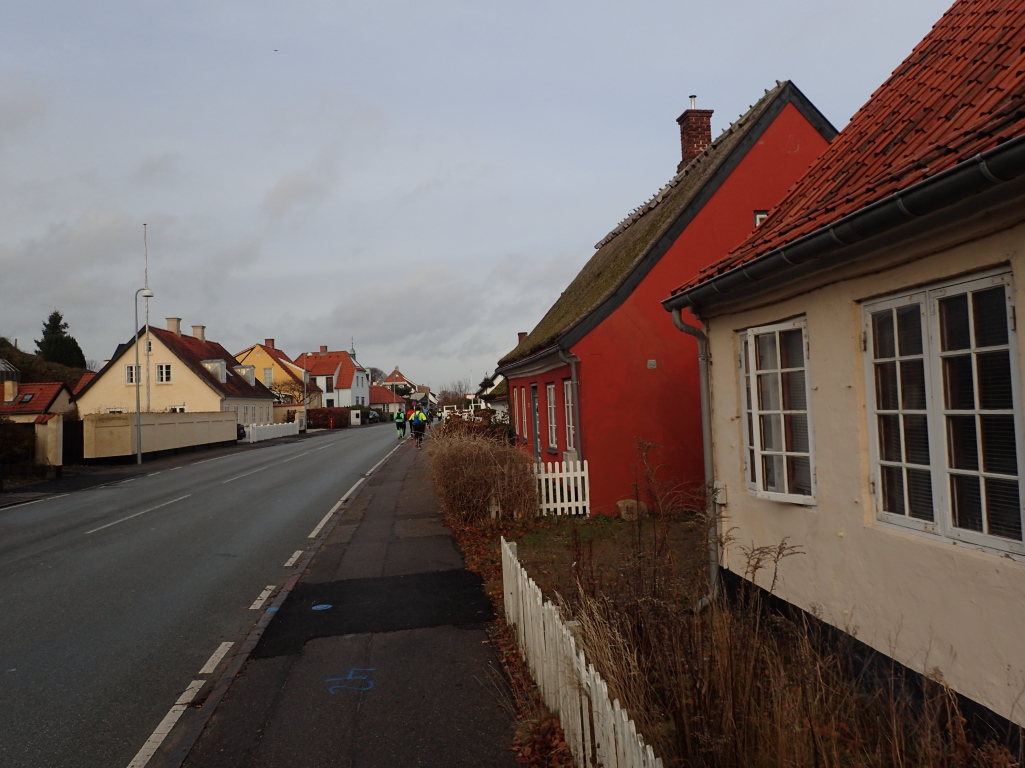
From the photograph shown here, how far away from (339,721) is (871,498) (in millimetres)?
3881

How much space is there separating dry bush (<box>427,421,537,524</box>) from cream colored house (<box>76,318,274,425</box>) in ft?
122

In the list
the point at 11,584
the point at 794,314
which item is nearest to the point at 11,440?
the point at 11,584

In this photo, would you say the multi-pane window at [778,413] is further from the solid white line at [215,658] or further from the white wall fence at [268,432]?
the white wall fence at [268,432]

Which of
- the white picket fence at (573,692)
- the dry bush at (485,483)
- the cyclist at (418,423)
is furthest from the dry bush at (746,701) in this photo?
the cyclist at (418,423)

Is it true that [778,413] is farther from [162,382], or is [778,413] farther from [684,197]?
[162,382]

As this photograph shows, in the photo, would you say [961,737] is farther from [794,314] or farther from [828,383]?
[794,314]

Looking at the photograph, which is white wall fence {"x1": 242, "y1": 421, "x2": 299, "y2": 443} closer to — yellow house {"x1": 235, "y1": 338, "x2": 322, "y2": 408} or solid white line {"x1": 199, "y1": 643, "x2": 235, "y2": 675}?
yellow house {"x1": 235, "y1": 338, "x2": 322, "y2": 408}

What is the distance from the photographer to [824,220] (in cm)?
480

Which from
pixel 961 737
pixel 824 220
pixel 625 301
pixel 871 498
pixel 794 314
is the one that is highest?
Result: pixel 625 301

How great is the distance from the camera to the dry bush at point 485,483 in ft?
40.9

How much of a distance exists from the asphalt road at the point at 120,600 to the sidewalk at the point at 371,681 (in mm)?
568

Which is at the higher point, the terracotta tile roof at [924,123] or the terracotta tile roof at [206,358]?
the terracotta tile roof at [206,358]

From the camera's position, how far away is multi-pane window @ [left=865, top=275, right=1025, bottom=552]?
372 centimetres

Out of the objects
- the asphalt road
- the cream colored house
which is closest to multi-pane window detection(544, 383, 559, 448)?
the asphalt road
